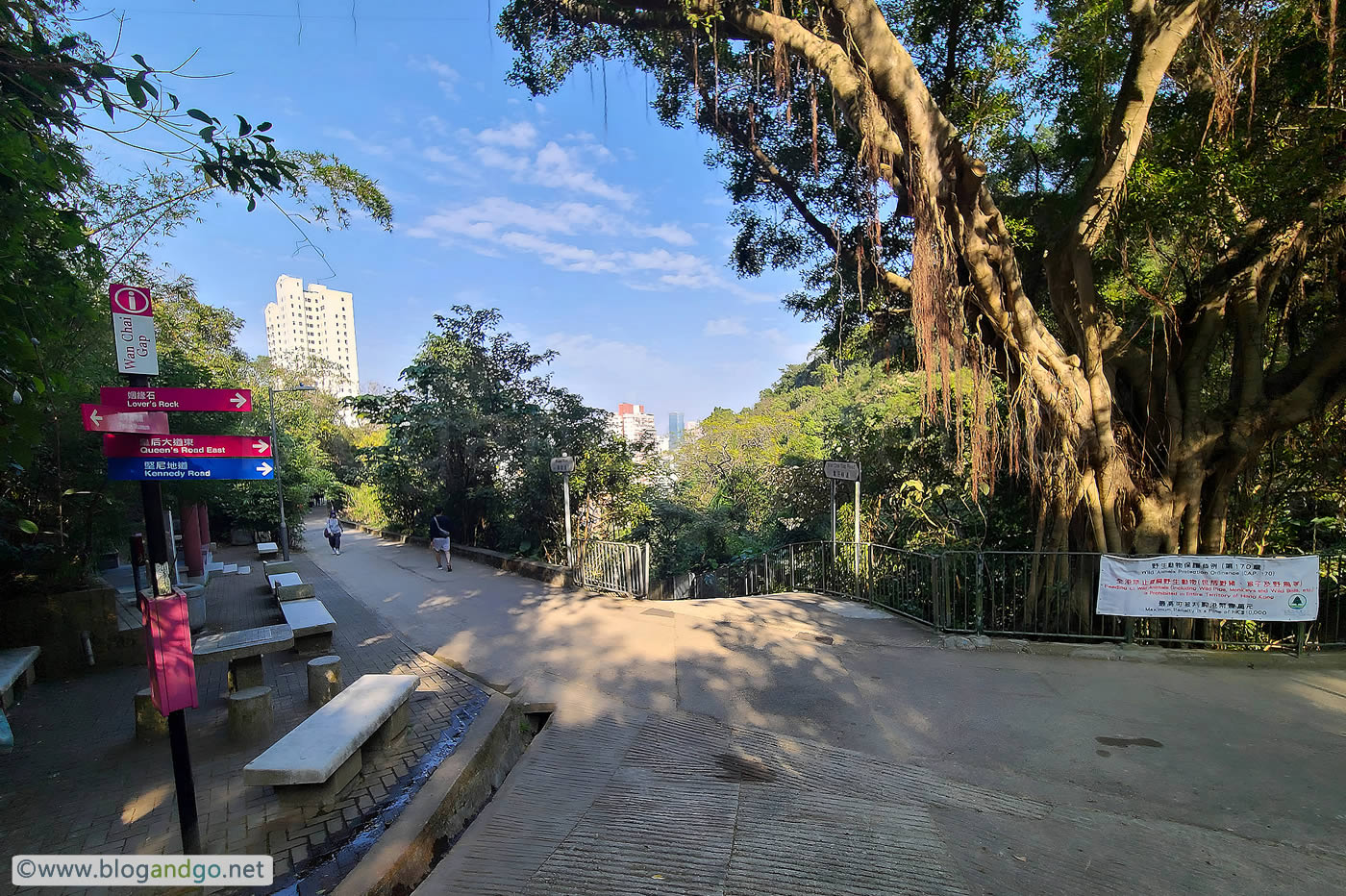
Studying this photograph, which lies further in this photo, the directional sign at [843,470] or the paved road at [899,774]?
the directional sign at [843,470]

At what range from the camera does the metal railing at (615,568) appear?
10.4 meters

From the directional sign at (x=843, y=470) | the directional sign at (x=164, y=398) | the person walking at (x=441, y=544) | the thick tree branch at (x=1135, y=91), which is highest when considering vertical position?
the thick tree branch at (x=1135, y=91)

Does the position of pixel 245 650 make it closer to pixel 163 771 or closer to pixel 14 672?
pixel 163 771

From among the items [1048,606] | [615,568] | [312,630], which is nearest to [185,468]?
[312,630]

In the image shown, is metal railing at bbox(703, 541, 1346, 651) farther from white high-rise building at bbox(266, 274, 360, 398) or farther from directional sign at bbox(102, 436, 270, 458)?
white high-rise building at bbox(266, 274, 360, 398)

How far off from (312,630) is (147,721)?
2224mm

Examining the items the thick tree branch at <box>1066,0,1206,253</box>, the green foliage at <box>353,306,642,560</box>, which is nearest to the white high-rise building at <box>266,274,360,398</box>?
the green foliage at <box>353,306,642,560</box>

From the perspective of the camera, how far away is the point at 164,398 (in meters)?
3.47

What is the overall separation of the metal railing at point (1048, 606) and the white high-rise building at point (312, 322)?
5931 centimetres

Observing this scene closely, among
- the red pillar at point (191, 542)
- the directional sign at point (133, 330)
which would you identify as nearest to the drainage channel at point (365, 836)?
the directional sign at point (133, 330)

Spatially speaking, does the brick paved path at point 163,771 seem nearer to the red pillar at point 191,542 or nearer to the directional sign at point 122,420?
the directional sign at point 122,420

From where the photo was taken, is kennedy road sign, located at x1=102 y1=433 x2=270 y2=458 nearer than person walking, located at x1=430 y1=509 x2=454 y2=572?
Yes

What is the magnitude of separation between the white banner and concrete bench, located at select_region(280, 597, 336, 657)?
30.0 ft

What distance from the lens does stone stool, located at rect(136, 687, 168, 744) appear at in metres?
4.88
